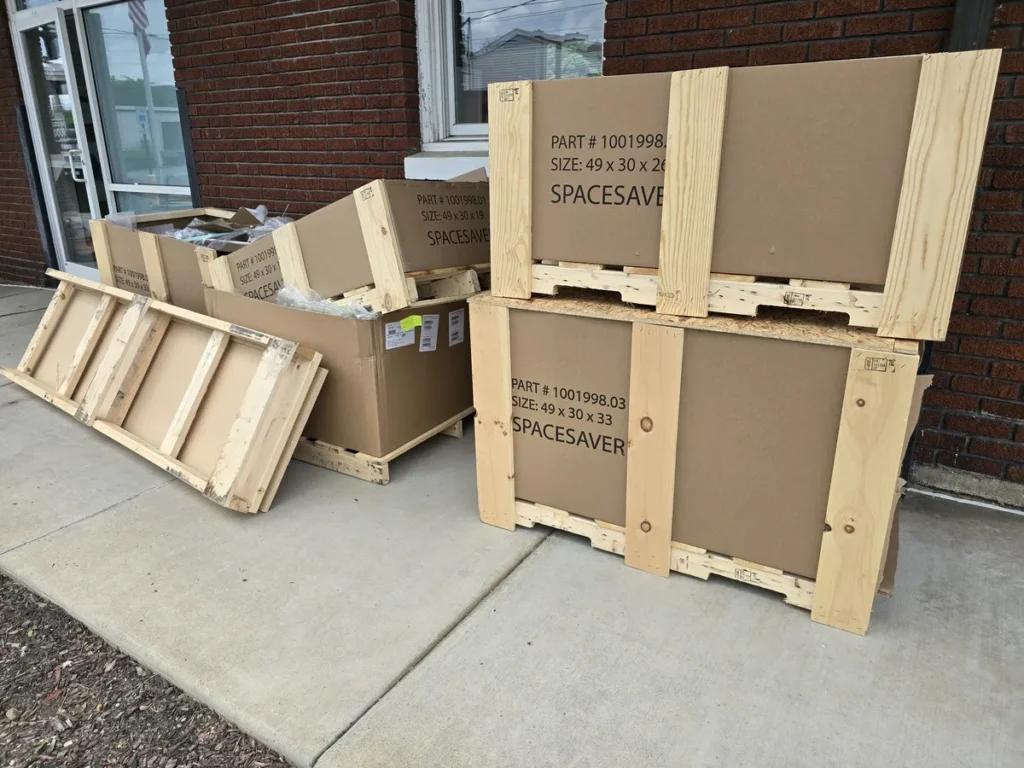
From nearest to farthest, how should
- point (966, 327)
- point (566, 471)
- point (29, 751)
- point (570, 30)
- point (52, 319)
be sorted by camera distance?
point (29, 751)
point (566, 471)
point (966, 327)
point (570, 30)
point (52, 319)

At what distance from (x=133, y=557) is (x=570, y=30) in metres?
3.69

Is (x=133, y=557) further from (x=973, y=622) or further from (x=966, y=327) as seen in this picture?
(x=966, y=327)

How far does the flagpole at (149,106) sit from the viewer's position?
21.1 ft

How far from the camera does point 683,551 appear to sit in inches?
101

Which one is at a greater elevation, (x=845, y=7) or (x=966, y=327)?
(x=845, y=7)

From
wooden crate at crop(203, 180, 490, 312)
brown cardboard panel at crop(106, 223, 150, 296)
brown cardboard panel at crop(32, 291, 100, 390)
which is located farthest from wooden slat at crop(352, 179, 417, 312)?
brown cardboard panel at crop(32, 291, 100, 390)

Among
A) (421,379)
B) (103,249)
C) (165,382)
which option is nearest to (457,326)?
(421,379)

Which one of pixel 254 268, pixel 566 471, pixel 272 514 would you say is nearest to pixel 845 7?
pixel 566 471

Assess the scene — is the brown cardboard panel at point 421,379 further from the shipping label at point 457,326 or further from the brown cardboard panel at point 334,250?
the brown cardboard panel at point 334,250

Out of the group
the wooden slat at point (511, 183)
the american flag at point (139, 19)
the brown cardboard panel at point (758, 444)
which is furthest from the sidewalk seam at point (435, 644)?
the american flag at point (139, 19)

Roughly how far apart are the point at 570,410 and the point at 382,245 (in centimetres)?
113

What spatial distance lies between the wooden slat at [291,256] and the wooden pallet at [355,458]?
0.82 metres

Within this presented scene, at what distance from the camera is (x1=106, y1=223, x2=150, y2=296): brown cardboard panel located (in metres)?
4.57

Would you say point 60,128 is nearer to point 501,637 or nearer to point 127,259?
point 127,259
